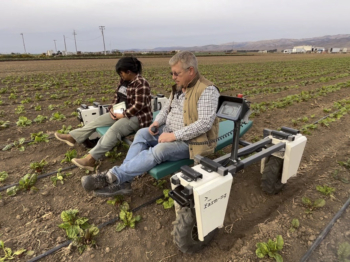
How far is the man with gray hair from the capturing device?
2709mm

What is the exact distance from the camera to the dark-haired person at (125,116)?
11.5 feet

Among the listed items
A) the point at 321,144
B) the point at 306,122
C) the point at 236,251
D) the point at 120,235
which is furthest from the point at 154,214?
the point at 306,122

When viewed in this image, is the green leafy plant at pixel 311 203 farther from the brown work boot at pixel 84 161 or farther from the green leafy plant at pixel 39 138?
the green leafy plant at pixel 39 138

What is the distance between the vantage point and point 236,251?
8.13 feet

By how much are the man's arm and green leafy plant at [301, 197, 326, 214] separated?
1720mm

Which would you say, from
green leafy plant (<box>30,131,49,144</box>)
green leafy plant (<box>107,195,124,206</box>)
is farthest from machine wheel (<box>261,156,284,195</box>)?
green leafy plant (<box>30,131,49,144</box>)

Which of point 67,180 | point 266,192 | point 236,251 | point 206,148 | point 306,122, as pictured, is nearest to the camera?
point 236,251

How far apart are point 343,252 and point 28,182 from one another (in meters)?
4.20

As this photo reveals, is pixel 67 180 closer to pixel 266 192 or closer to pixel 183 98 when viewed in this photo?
pixel 183 98

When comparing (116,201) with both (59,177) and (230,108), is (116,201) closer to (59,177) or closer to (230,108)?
(59,177)

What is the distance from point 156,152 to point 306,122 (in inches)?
212

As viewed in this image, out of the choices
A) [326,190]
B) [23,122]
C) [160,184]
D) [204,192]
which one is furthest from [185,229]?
[23,122]

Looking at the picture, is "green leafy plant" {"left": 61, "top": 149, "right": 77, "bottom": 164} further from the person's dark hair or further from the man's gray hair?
the man's gray hair

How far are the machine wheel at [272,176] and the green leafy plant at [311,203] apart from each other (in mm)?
369
